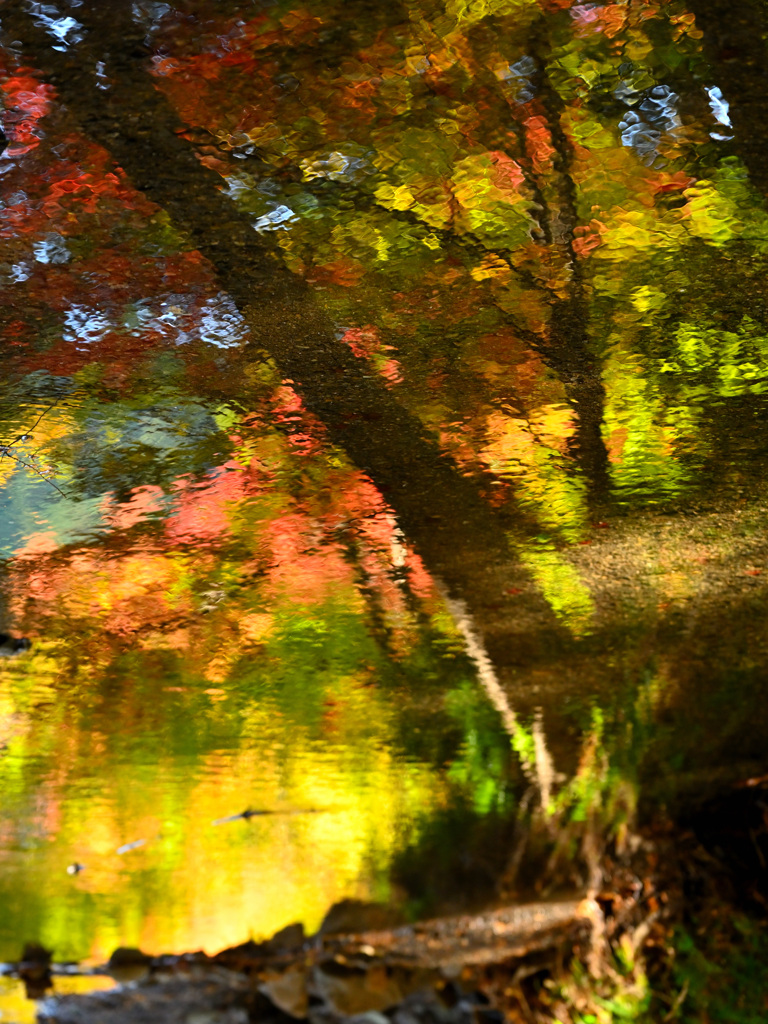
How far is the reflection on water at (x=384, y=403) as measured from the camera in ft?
5.23

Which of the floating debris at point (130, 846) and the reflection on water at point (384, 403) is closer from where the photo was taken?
the reflection on water at point (384, 403)

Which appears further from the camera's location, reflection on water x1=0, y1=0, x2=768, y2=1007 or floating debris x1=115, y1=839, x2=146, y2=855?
floating debris x1=115, y1=839, x2=146, y2=855

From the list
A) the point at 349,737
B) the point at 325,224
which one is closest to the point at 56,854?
the point at 349,737

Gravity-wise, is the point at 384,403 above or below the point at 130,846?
above

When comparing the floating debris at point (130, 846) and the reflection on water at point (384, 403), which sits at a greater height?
the reflection on water at point (384, 403)

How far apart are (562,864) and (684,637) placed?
281 centimetres

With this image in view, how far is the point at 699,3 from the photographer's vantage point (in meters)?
1.50

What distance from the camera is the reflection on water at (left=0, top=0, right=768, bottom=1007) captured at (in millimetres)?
1593

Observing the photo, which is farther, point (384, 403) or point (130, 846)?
point (130, 846)

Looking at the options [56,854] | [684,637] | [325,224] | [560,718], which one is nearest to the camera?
[325,224]

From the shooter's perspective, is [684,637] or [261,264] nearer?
[261,264]

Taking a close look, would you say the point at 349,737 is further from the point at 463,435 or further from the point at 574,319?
the point at 574,319

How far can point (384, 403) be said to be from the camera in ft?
7.61

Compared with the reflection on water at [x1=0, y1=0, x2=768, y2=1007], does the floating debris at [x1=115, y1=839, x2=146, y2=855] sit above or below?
below
